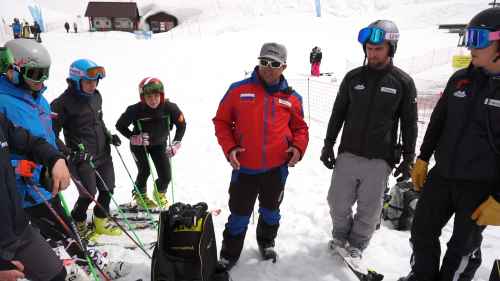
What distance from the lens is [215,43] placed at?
24.7 m

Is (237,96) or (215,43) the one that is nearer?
(237,96)

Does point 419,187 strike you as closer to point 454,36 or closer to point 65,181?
point 65,181

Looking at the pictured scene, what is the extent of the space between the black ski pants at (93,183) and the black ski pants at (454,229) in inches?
123

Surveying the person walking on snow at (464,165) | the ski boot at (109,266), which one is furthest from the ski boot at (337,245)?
the ski boot at (109,266)

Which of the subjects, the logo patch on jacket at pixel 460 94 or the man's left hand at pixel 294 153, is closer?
the logo patch on jacket at pixel 460 94

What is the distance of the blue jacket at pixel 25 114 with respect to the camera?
2285mm

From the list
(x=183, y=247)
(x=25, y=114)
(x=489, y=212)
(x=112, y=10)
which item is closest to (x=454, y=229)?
(x=489, y=212)

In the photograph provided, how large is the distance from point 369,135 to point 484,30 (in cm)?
125

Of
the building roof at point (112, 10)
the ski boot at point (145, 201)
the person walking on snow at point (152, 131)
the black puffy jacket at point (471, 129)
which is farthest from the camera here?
the building roof at point (112, 10)

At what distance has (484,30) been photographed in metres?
2.21

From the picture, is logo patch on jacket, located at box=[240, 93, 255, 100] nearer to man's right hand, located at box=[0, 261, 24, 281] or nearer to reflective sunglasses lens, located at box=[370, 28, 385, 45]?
reflective sunglasses lens, located at box=[370, 28, 385, 45]

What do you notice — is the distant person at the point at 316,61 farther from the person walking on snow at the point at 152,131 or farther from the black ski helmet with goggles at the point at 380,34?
the black ski helmet with goggles at the point at 380,34

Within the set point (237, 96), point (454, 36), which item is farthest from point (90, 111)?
point (454, 36)

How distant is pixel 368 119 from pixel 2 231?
118 inches
